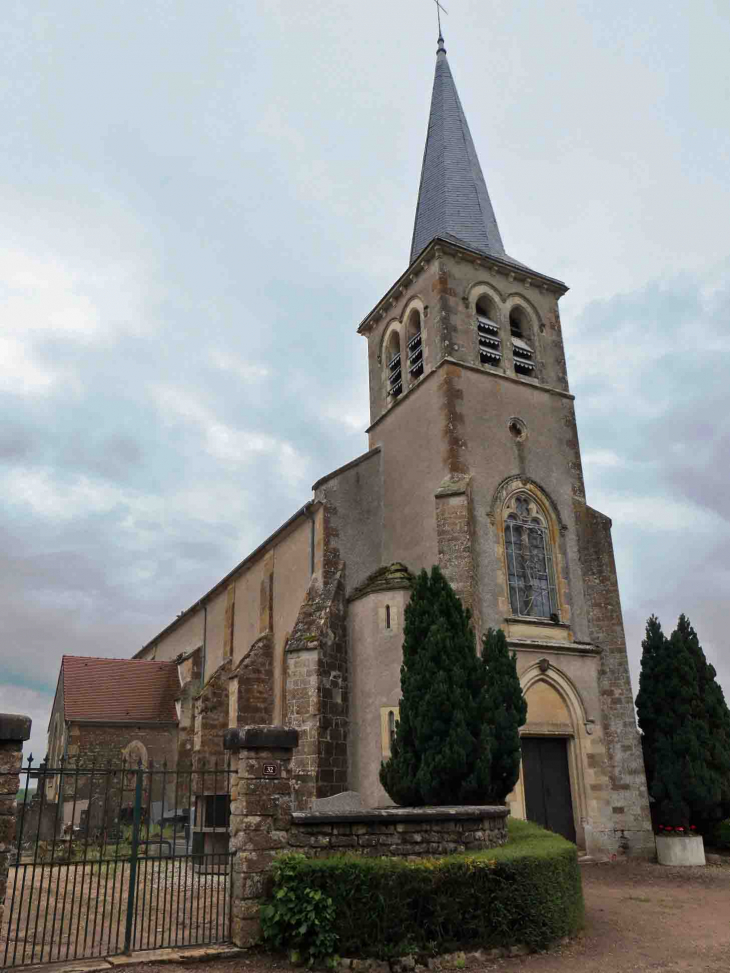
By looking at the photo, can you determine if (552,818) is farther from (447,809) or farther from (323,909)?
(323,909)

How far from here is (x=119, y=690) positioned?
28266mm

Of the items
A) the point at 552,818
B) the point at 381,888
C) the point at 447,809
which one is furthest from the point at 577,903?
the point at 552,818

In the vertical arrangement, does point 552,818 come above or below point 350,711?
below

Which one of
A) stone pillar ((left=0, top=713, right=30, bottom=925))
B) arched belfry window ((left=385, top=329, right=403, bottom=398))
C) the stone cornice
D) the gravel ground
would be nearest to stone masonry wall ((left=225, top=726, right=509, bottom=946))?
the gravel ground

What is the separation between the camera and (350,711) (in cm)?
1644

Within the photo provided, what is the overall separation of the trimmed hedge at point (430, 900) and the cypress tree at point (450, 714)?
3962 millimetres

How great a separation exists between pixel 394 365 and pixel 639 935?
614 inches

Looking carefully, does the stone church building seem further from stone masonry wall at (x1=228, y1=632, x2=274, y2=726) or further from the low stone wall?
the low stone wall

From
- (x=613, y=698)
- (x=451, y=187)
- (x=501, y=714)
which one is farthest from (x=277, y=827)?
(x=451, y=187)

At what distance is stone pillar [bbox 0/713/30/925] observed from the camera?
23.4 feet

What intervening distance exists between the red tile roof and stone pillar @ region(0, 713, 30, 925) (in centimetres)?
1989

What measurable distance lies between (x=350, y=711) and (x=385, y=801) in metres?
2.13

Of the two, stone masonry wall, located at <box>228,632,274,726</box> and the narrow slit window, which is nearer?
stone masonry wall, located at <box>228,632,274,726</box>

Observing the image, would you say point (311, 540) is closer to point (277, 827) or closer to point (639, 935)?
point (277, 827)
